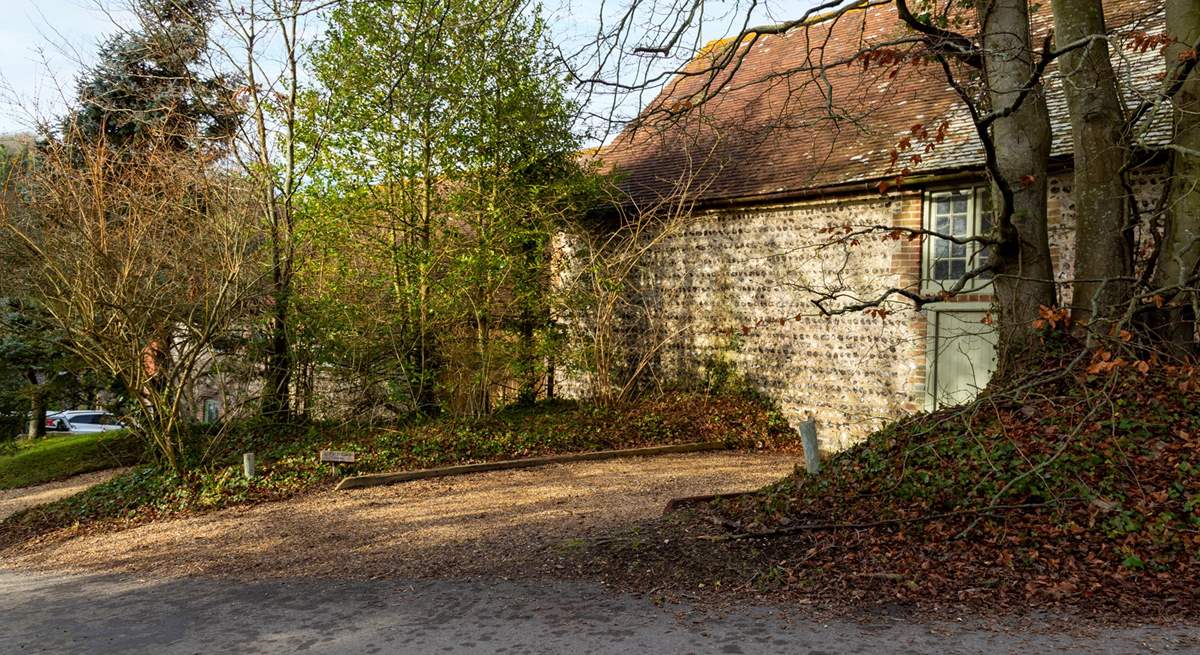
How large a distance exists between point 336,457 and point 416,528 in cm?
316

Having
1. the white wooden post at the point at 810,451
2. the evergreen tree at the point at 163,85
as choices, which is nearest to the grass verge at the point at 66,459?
the evergreen tree at the point at 163,85

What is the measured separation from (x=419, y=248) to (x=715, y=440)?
5.38 metres

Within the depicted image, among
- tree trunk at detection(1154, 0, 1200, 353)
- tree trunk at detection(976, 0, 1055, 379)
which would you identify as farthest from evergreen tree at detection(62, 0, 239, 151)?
tree trunk at detection(1154, 0, 1200, 353)

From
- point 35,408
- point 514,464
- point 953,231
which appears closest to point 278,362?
point 514,464

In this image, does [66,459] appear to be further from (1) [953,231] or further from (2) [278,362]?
(1) [953,231]

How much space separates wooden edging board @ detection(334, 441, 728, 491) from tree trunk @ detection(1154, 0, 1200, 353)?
7.03 metres

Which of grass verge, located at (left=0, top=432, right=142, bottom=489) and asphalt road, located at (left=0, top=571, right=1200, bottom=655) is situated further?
grass verge, located at (left=0, top=432, right=142, bottom=489)

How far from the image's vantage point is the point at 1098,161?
24.2 feet

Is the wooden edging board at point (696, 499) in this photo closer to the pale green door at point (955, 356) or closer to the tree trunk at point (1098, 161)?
the tree trunk at point (1098, 161)

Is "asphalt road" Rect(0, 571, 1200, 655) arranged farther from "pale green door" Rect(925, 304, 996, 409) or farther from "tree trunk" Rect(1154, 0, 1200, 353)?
"pale green door" Rect(925, 304, 996, 409)

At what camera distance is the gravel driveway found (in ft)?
23.4

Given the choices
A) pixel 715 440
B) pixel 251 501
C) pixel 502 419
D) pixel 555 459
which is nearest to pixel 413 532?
pixel 251 501

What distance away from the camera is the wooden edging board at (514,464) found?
1101cm

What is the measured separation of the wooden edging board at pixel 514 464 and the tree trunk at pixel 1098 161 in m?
6.62
